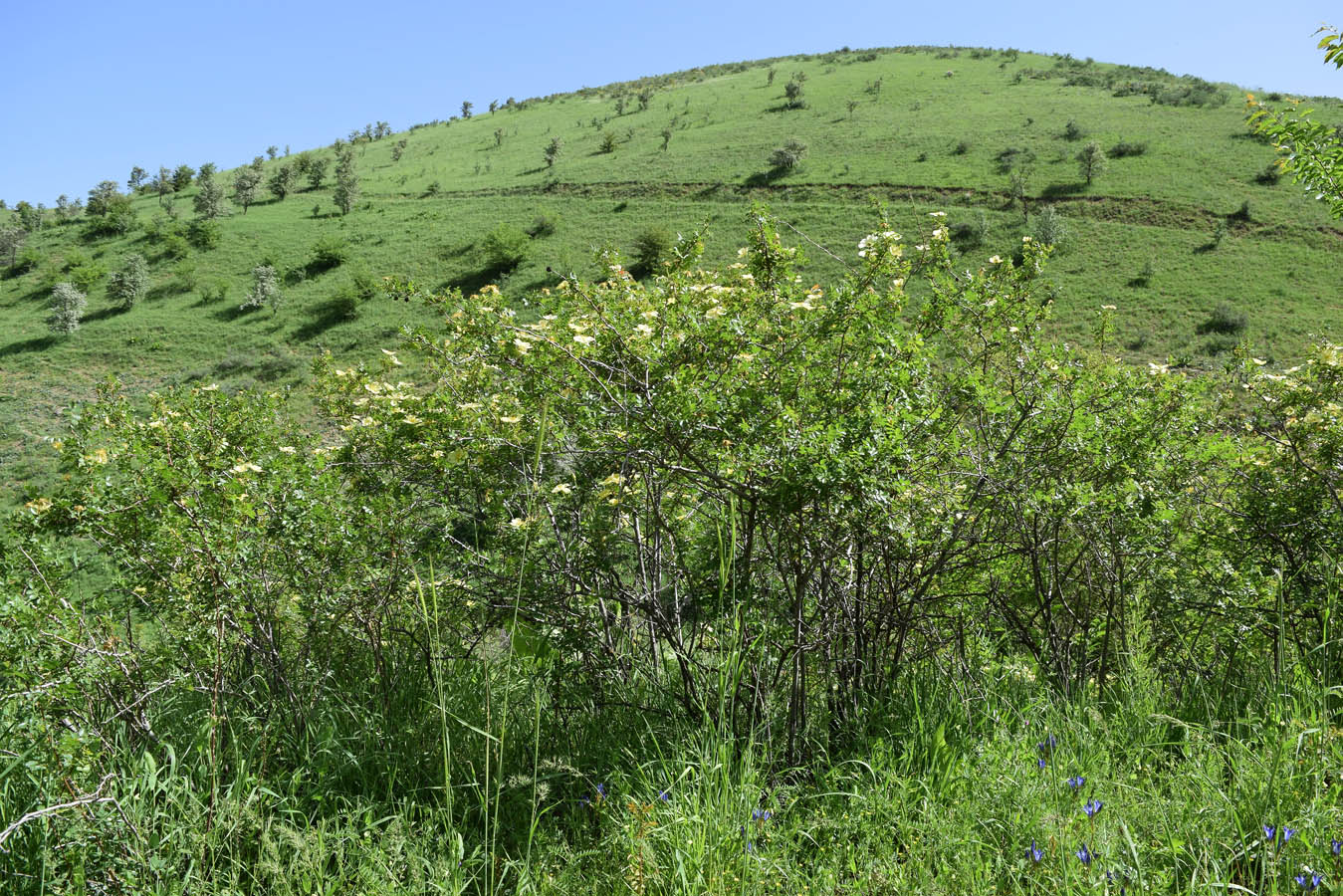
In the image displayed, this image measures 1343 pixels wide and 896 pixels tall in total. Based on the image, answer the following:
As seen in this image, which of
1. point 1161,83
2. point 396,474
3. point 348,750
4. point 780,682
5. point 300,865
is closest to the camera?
point 300,865

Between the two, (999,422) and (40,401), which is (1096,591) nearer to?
(999,422)

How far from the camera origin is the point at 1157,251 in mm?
33469

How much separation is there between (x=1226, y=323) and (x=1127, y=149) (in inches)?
898

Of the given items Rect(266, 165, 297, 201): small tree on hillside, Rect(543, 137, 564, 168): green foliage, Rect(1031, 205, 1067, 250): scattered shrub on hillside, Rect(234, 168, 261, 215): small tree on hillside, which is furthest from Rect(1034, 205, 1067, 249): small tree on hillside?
Rect(266, 165, 297, 201): small tree on hillside

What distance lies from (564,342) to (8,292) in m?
55.1

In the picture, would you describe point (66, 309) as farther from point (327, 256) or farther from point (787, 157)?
point (787, 157)

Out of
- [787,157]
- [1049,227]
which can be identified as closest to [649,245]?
[787,157]

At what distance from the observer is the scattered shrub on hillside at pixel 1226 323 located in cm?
2694

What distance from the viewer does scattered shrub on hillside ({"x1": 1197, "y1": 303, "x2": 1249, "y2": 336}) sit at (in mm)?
26938

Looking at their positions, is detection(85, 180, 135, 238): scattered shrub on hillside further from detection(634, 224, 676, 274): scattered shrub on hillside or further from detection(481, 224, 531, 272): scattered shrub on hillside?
detection(634, 224, 676, 274): scattered shrub on hillside

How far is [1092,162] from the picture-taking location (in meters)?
41.2

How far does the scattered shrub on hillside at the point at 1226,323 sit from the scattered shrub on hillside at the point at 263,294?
140ft

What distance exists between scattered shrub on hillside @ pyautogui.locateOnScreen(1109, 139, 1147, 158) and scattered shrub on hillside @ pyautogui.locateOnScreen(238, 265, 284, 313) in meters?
49.9

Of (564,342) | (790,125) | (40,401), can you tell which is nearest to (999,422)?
(564,342)
